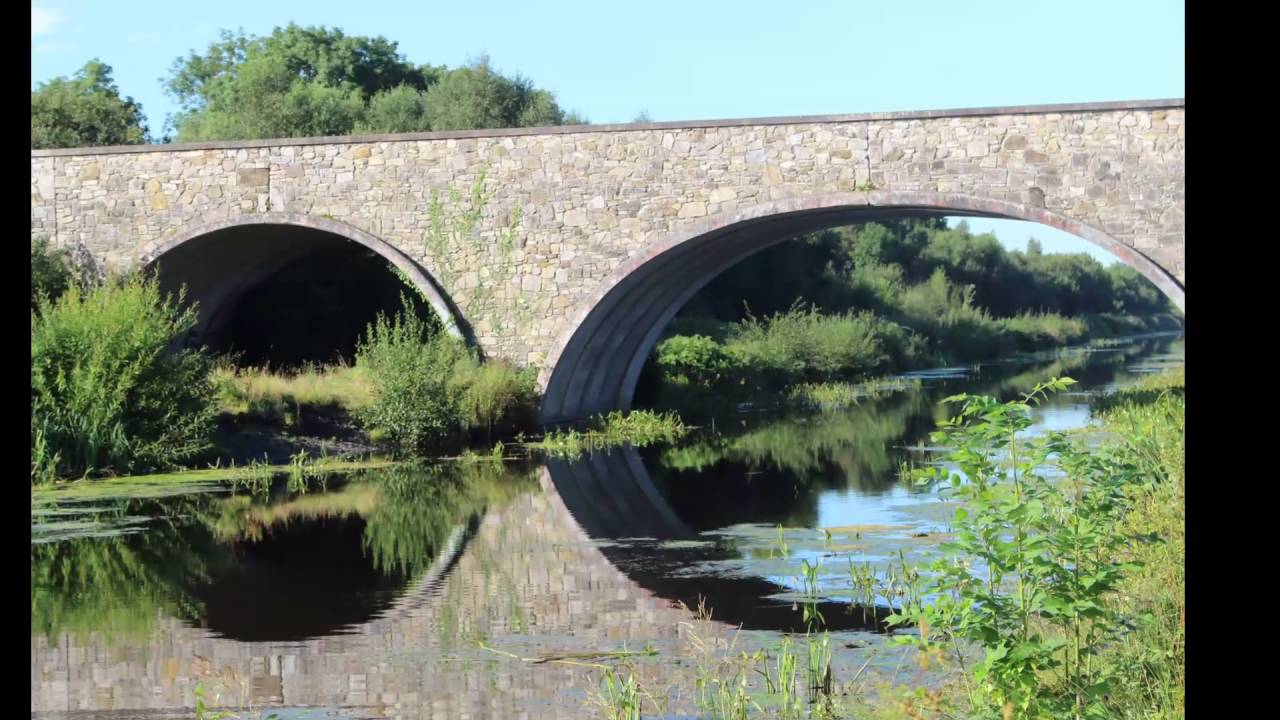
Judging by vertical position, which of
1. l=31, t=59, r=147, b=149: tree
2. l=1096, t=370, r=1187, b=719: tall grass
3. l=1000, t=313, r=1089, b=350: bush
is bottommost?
l=1096, t=370, r=1187, b=719: tall grass

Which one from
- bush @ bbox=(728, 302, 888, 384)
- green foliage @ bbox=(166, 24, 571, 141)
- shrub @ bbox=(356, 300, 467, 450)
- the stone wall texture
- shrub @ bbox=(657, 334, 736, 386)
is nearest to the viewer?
the stone wall texture

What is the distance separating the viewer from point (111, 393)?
1480cm

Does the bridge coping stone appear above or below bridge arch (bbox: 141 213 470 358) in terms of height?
above

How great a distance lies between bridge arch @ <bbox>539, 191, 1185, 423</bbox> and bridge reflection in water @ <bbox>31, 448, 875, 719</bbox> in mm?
6876

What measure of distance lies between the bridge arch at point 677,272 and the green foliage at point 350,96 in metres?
10.9

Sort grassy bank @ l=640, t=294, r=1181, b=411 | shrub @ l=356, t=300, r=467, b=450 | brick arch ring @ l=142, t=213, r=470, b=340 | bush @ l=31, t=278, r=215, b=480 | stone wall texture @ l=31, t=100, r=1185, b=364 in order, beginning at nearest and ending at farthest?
bush @ l=31, t=278, r=215, b=480 → stone wall texture @ l=31, t=100, r=1185, b=364 → shrub @ l=356, t=300, r=467, b=450 → brick arch ring @ l=142, t=213, r=470, b=340 → grassy bank @ l=640, t=294, r=1181, b=411

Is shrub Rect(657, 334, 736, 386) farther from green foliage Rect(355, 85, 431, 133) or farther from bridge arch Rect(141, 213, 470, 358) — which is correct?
green foliage Rect(355, 85, 431, 133)

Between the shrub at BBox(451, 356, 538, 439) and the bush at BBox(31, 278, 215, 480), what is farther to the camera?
the shrub at BBox(451, 356, 538, 439)

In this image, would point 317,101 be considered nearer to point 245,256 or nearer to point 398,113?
point 398,113

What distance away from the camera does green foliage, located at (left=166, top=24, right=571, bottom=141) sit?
1176 inches

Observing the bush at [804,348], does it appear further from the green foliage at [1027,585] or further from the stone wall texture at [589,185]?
the green foliage at [1027,585]

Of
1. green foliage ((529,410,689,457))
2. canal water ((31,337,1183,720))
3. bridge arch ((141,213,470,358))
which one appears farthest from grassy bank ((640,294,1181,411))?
canal water ((31,337,1183,720))

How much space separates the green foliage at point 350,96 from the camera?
29.9 m

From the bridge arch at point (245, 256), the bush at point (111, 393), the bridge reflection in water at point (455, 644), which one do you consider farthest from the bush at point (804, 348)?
the bridge reflection in water at point (455, 644)
